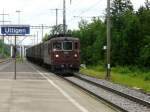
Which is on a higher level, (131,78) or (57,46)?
(57,46)

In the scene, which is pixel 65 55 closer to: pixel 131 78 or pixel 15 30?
pixel 15 30

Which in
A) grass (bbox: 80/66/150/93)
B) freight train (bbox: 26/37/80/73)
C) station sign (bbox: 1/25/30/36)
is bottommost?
grass (bbox: 80/66/150/93)

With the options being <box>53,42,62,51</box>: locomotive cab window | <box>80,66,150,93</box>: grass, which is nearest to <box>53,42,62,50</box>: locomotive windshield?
<box>53,42,62,51</box>: locomotive cab window

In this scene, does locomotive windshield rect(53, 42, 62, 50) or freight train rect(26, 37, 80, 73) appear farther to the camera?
locomotive windshield rect(53, 42, 62, 50)

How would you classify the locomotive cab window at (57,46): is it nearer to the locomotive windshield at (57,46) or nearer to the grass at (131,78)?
the locomotive windshield at (57,46)

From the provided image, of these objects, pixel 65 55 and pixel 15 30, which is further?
pixel 65 55

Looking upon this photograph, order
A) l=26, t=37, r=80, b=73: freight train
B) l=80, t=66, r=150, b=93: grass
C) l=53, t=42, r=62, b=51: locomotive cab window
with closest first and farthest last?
1. l=80, t=66, r=150, b=93: grass
2. l=26, t=37, r=80, b=73: freight train
3. l=53, t=42, r=62, b=51: locomotive cab window

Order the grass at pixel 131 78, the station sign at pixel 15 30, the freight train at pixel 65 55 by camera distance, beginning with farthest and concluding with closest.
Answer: the freight train at pixel 65 55 < the station sign at pixel 15 30 < the grass at pixel 131 78

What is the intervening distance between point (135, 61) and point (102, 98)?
33.8 meters

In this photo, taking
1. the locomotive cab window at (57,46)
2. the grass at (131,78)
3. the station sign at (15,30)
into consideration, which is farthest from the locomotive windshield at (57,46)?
the station sign at (15,30)

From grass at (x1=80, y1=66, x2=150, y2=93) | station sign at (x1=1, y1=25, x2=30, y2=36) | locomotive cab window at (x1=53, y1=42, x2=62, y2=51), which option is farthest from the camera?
locomotive cab window at (x1=53, y1=42, x2=62, y2=51)

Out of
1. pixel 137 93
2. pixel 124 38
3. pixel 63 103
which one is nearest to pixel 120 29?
pixel 124 38

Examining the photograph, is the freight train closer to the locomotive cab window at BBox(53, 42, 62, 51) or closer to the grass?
the locomotive cab window at BBox(53, 42, 62, 51)

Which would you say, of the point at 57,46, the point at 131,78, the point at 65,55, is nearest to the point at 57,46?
the point at 57,46
